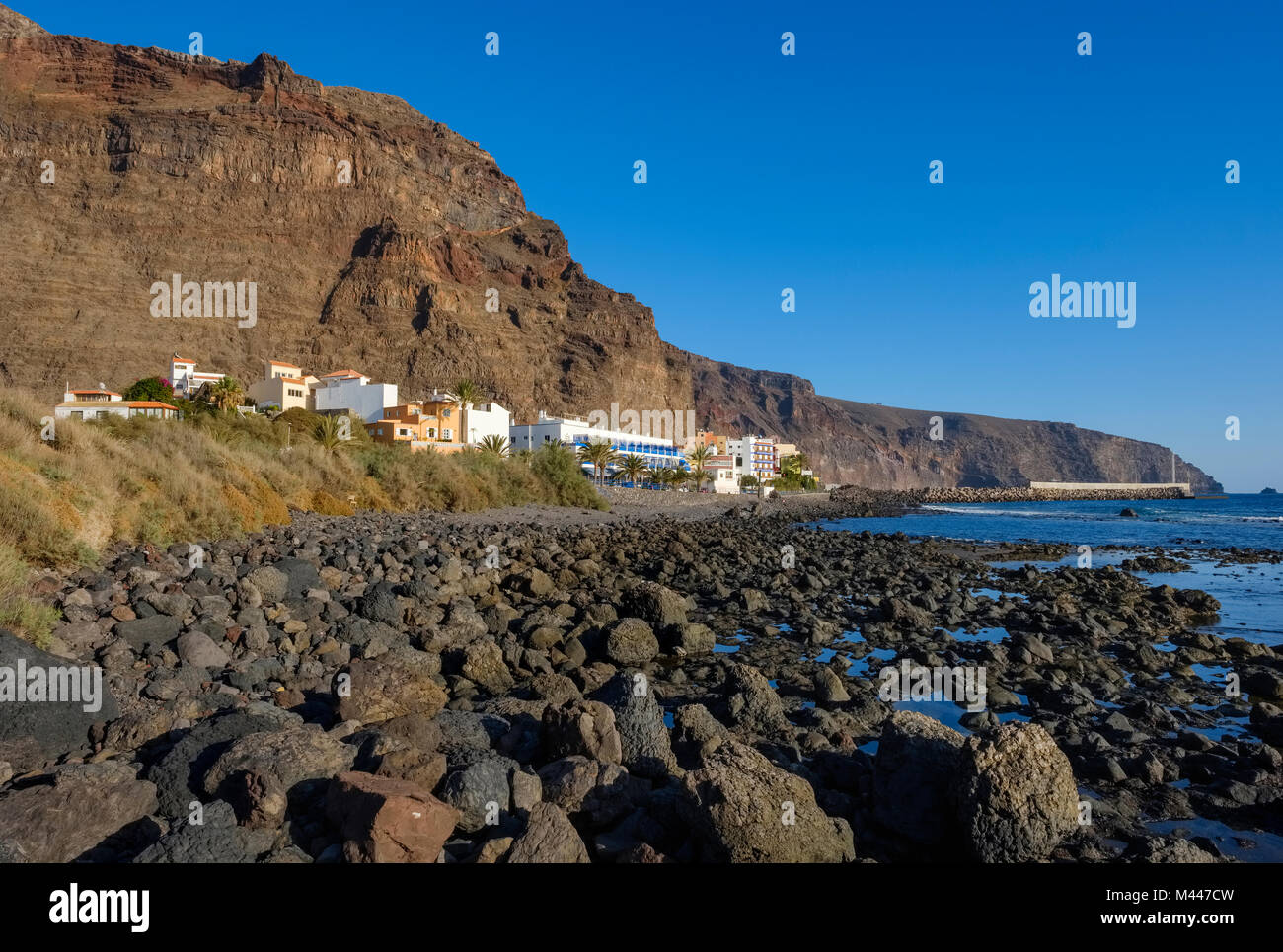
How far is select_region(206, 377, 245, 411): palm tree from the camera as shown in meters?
52.6

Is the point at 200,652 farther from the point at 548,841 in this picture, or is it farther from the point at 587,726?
the point at 548,841

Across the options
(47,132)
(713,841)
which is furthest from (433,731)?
(47,132)

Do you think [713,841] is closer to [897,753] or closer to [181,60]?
[897,753]

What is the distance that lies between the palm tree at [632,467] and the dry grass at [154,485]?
3867 cm

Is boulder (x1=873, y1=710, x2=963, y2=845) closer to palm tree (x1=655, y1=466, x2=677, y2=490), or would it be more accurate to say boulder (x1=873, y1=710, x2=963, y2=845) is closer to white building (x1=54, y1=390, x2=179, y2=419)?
white building (x1=54, y1=390, x2=179, y2=419)

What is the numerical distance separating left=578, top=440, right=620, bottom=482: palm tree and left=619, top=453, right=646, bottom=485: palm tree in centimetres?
113

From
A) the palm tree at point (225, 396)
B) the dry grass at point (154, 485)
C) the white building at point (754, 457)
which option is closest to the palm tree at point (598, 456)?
the palm tree at point (225, 396)

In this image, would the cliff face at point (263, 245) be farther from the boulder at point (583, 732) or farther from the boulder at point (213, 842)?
the boulder at point (213, 842)

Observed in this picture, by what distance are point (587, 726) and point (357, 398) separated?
69433mm

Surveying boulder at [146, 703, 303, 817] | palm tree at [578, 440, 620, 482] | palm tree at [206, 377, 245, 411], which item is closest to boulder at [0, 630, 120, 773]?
boulder at [146, 703, 303, 817]

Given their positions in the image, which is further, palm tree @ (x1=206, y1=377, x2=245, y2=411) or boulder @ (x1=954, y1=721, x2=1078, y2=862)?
palm tree @ (x1=206, y1=377, x2=245, y2=411)

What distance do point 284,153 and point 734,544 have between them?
11321 centimetres

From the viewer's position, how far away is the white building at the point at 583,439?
254ft

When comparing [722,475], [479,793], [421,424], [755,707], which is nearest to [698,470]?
[722,475]
